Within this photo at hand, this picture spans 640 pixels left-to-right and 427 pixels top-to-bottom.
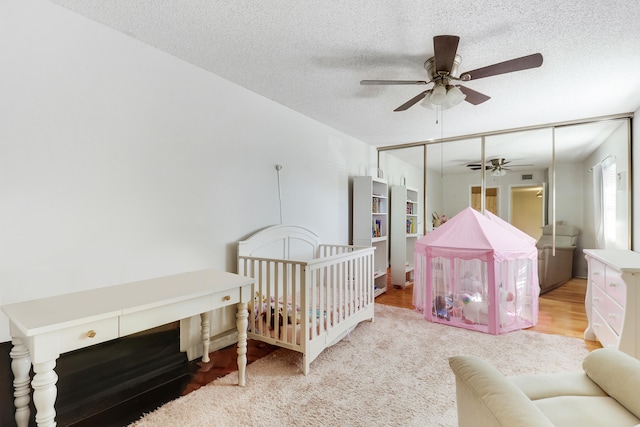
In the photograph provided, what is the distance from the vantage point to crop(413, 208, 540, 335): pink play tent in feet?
9.30

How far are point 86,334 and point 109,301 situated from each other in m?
0.23

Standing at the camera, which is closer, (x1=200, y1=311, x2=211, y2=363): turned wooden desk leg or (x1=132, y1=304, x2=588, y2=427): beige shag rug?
(x1=132, y1=304, x2=588, y2=427): beige shag rug

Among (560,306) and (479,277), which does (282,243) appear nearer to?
(479,277)

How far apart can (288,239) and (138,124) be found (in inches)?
64.5

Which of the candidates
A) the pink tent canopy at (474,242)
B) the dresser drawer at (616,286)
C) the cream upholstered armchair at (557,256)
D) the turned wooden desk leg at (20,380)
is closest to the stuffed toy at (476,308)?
the pink tent canopy at (474,242)

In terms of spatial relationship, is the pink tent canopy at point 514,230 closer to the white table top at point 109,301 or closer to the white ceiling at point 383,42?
the white ceiling at point 383,42

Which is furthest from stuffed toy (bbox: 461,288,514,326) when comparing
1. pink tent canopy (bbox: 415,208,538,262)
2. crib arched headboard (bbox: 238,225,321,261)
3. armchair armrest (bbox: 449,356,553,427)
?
armchair armrest (bbox: 449,356,553,427)

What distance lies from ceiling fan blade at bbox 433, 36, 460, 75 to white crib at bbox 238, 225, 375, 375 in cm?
154

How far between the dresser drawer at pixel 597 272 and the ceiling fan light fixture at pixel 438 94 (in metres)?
1.97

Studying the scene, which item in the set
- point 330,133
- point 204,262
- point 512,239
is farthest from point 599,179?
point 204,262

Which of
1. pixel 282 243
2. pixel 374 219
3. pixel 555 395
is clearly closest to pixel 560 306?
pixel 374 219

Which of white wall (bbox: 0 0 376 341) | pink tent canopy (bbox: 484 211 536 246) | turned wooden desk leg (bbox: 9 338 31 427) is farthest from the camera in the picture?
pink tent canopy (bbox: 484 211 536 246)

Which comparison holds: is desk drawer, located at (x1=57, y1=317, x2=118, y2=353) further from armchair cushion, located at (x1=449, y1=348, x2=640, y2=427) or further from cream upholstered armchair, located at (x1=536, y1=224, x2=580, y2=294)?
cream upholstered armchair, located at (x1=536, y1=224, x2=580, y2=294)

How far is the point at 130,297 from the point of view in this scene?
1551 millimetres
